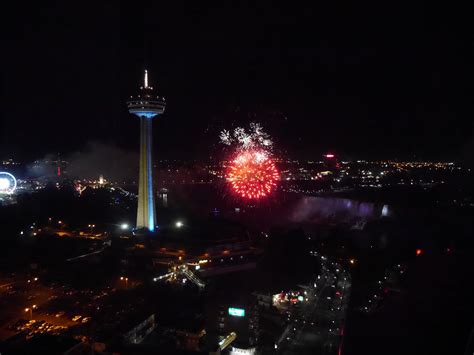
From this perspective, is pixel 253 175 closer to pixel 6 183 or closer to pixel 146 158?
pixel 146 158

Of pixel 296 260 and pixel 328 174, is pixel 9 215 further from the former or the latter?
pixel 328 174

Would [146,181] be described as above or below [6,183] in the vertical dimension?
below

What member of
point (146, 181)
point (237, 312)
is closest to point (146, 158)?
point (146, 181)

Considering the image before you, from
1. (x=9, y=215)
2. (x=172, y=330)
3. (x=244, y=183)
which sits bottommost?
(x=172, y=330)

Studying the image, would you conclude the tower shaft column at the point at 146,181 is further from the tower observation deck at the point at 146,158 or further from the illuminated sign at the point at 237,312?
the illuminated sign at the point at 237,312

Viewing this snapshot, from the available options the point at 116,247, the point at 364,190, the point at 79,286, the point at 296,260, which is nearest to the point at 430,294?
the point at 296,260

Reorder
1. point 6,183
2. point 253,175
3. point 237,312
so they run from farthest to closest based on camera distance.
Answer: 1. point 6,183
2. point 253,175
3. point 237,312

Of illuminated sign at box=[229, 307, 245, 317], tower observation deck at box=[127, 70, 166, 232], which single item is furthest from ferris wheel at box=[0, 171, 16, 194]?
illuminated sign at box=[229, 307, 245, 317]

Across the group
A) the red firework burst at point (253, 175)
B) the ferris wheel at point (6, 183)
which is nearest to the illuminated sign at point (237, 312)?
the red firework burst at point (253, 175)

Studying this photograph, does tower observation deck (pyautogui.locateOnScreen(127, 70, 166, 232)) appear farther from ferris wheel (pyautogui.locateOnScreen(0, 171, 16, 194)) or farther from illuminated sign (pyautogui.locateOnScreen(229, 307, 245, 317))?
ferris wheel (pyautogui.locateOnScreen(0, 171, 16, 194))
